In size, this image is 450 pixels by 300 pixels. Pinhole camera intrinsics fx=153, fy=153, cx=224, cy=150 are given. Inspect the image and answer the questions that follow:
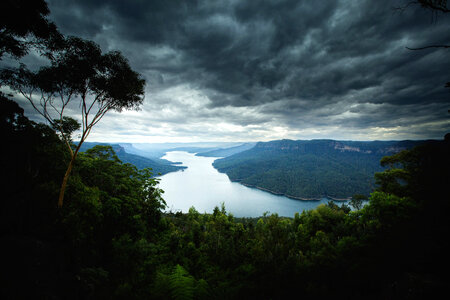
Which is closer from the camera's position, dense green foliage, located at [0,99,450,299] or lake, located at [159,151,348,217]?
dense green foliage, located at [0,99,450,299]

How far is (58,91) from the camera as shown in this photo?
779cm

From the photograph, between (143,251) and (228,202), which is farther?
(228,202)

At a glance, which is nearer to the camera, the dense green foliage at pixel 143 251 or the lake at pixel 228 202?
the dense green foliage at pixel 143 251

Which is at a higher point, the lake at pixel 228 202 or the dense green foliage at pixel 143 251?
the dense green foliage at pixel 143 251

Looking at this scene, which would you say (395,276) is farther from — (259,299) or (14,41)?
(14,41)

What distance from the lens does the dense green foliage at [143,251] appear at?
4645mm

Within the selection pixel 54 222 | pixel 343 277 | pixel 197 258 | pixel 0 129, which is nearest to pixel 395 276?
pixel 343 277

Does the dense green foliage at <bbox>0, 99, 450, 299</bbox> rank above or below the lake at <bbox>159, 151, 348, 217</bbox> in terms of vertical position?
above

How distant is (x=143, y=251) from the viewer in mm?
7395

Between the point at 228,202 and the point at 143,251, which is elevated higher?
the point at 143,251

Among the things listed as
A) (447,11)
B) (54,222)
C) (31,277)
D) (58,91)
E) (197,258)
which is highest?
(447,11)

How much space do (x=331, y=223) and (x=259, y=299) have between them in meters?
19.3

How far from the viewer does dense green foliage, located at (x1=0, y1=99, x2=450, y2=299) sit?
4.64 metres

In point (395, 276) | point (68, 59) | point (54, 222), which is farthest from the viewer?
point (68, 59)
